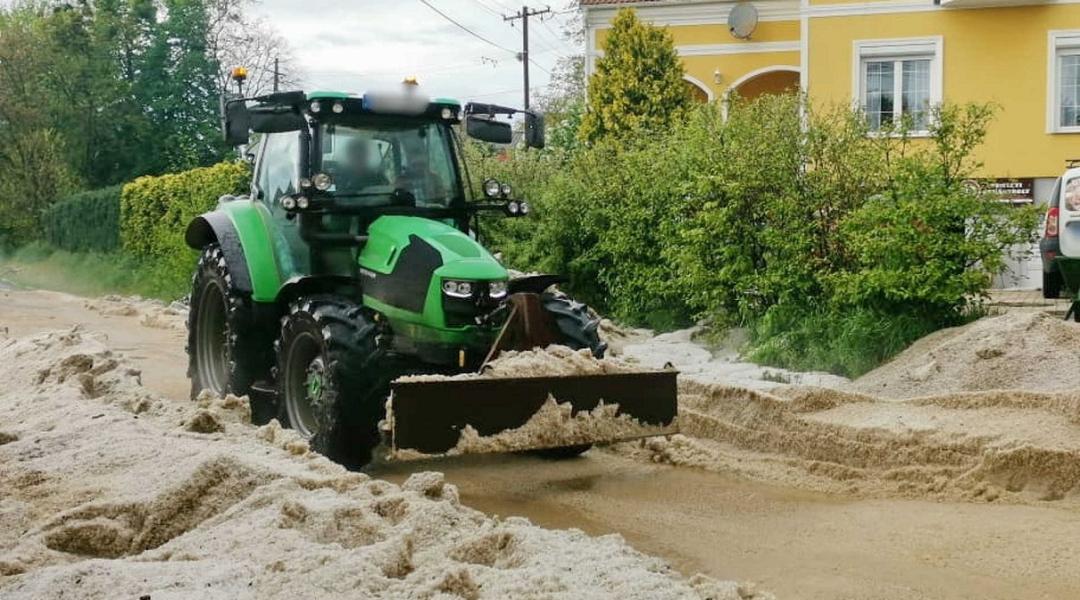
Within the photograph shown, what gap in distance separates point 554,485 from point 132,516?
2.71 m

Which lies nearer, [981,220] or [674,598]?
[674,598]

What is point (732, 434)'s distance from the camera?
8.83m

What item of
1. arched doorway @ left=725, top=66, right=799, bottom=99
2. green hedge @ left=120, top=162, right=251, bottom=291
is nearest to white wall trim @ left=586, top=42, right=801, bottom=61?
arched doorway @ left=725, top=66, right=799, bottom=99

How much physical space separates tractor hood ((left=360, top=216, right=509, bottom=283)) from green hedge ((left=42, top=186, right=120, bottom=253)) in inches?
1119

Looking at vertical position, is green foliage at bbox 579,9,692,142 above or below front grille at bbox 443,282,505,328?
above

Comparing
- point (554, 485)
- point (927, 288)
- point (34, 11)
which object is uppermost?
point (34, 11)

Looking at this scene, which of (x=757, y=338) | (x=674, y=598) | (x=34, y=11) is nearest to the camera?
(x=674, y=598)

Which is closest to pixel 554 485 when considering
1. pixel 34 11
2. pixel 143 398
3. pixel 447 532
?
pixel 447 532

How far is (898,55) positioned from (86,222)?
24.6 m

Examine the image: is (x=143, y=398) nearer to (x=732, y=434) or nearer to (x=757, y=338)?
(x=732, y=434)

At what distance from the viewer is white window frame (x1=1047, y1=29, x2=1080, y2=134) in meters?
21.8

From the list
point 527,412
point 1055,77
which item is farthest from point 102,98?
point 527,412

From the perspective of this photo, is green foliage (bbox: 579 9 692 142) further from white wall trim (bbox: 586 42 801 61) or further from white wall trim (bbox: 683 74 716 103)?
white wall trim (bbox: 586 42 801 61)

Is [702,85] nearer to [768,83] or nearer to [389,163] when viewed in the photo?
[768,83]
